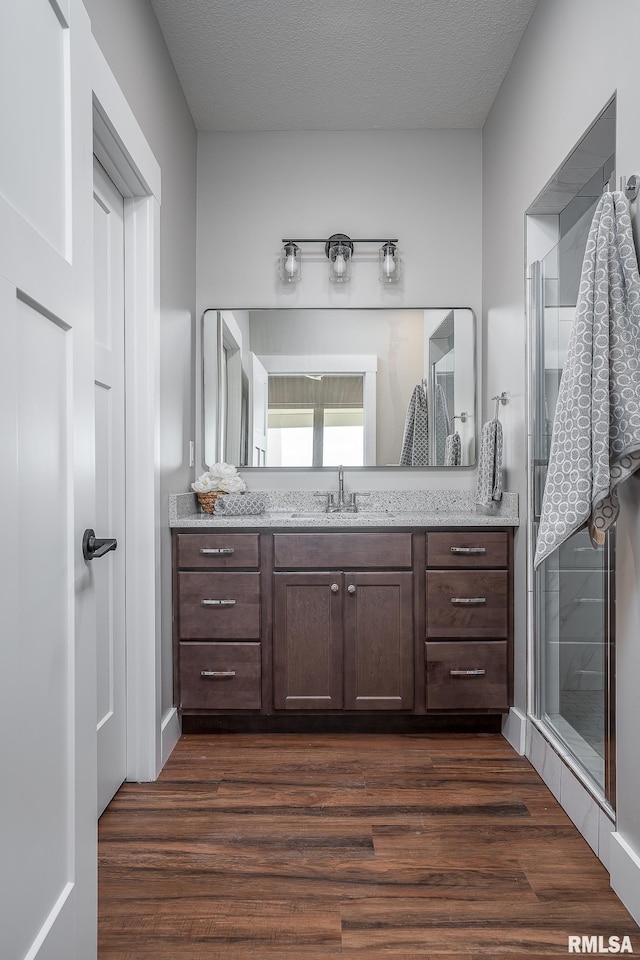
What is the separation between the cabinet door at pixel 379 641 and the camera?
2568 mm

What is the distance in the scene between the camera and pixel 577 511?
155 cm

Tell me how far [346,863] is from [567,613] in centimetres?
103

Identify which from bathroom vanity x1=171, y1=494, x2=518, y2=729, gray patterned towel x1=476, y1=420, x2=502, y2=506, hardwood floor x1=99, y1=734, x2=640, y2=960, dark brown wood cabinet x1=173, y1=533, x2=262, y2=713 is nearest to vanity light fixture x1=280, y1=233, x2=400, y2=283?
gray patterned towel x1=476, y1=420, x2=502, y2=506

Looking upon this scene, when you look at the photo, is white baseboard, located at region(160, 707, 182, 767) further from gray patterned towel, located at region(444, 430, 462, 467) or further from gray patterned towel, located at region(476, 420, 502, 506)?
gray patterned towel, located at region(444, 430, 462, 467)

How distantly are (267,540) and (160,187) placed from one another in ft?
4.55

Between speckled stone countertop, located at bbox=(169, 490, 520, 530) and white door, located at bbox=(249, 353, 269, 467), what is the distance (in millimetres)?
176

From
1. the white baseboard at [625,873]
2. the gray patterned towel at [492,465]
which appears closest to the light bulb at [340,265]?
the gray patterned towel at [492,465]

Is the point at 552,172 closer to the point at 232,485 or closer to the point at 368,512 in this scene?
the point at 368,512

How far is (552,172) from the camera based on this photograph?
210cm

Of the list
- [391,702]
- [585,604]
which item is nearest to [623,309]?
[585,604]

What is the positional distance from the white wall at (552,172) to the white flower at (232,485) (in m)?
1.18

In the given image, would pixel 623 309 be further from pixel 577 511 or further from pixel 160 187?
pixel 160 187

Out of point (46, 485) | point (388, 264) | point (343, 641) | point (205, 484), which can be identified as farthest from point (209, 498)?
point (46, 485)

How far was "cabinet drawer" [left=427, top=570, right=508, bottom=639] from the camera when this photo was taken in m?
2.57
